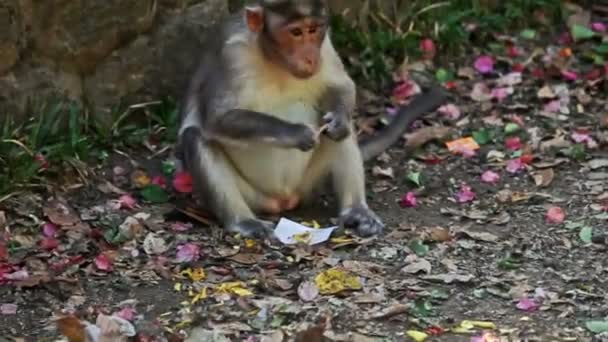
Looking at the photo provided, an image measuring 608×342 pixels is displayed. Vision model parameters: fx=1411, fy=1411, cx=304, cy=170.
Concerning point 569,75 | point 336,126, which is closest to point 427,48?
point 569,75

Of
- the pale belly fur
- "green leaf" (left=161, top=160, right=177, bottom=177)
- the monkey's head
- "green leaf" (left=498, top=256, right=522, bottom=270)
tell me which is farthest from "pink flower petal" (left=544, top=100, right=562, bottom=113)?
"green leaf" (left=161, top=160, right=177, bottom=177)

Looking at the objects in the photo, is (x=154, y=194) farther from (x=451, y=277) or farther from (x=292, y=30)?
(x=451, y=277)

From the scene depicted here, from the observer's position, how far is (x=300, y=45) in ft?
21.4

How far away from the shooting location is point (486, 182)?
7.49 metres

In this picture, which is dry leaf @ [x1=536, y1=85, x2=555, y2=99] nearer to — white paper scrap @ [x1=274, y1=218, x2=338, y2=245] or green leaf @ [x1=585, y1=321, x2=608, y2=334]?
white paper scrap @ [x1=274, y1=218, x2=338, y2=245]

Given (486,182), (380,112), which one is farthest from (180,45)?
(486,182)

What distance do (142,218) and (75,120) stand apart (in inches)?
31.4

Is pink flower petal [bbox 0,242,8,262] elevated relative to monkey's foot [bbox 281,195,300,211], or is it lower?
elevated

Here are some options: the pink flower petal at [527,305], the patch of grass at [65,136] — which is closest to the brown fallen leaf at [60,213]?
the patch of grass at [65,136]

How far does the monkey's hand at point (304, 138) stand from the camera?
657 centimetres

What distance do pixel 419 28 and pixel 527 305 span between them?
326cm

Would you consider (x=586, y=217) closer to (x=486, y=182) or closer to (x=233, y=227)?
(x=486, y=182)

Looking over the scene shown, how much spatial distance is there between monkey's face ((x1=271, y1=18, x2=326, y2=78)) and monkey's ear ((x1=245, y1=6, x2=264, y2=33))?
0.10 meters

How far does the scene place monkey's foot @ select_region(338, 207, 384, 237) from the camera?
6817 millimetres
